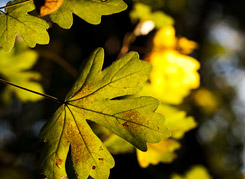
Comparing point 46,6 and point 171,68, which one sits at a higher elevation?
point 46,6

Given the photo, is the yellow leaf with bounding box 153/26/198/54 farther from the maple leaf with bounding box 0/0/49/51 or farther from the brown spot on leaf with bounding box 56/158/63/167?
the brown spot on leaf with bounding box 56/158/63/167

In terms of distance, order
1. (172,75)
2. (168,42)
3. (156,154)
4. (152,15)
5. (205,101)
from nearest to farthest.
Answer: (156,154)
(152,15)
(172,75)
(168,42)
(205,101)

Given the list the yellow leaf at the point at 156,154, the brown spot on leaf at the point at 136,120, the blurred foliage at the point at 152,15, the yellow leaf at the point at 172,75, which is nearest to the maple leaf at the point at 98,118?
the brown spot on leaf at the point at 136,120

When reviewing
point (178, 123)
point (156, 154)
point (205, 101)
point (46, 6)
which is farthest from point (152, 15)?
point (205, 101)

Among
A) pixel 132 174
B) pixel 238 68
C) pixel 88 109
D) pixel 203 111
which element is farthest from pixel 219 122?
pixel 88 109

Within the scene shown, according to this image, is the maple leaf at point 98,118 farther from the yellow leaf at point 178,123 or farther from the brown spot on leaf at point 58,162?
the yellow leaf at point 178,123

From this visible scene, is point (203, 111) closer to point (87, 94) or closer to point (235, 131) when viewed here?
point (235, 131)

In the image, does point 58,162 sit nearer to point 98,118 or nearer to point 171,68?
point 98,118
